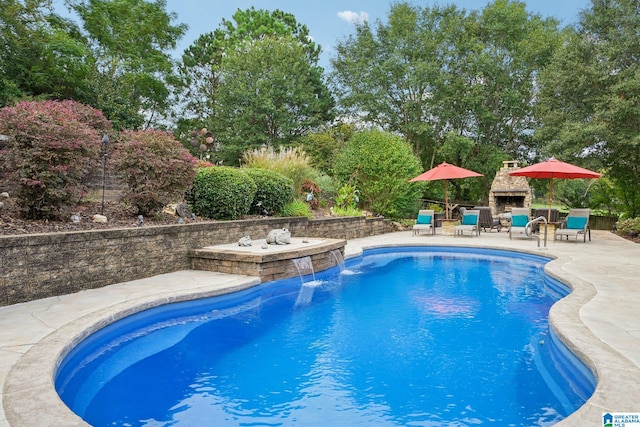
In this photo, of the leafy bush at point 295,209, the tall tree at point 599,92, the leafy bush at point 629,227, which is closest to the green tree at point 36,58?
the leafy bush at point 295,209

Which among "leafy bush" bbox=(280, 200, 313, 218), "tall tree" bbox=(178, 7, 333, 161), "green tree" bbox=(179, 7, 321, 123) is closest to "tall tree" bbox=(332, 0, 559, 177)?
"tall tree" bbox=(178, 7, 333, 161)

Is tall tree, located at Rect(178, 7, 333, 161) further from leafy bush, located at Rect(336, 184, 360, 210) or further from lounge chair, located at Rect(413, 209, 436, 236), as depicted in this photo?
lounge chair, located at Rect(413, 209, 436, 236)

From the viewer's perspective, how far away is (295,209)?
9.55 metres

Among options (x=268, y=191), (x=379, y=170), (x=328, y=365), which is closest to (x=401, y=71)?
(x=379, y=170)

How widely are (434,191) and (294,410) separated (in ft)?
60.1

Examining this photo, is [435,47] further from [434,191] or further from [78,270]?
[78,270]

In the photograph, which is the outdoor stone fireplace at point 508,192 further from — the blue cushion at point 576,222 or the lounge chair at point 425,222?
the blue cushion at point 576,222

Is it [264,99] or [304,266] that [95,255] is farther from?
[264,99]

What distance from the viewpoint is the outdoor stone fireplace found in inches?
627

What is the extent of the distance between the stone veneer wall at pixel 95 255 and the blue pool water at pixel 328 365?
1151 mm

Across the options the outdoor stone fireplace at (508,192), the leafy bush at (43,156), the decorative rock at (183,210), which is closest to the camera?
the leafy bush at (43,156)

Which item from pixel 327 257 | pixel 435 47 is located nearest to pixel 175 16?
pixel 435 47

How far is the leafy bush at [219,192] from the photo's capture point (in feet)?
24.7

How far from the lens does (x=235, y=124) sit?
66.8 feet
